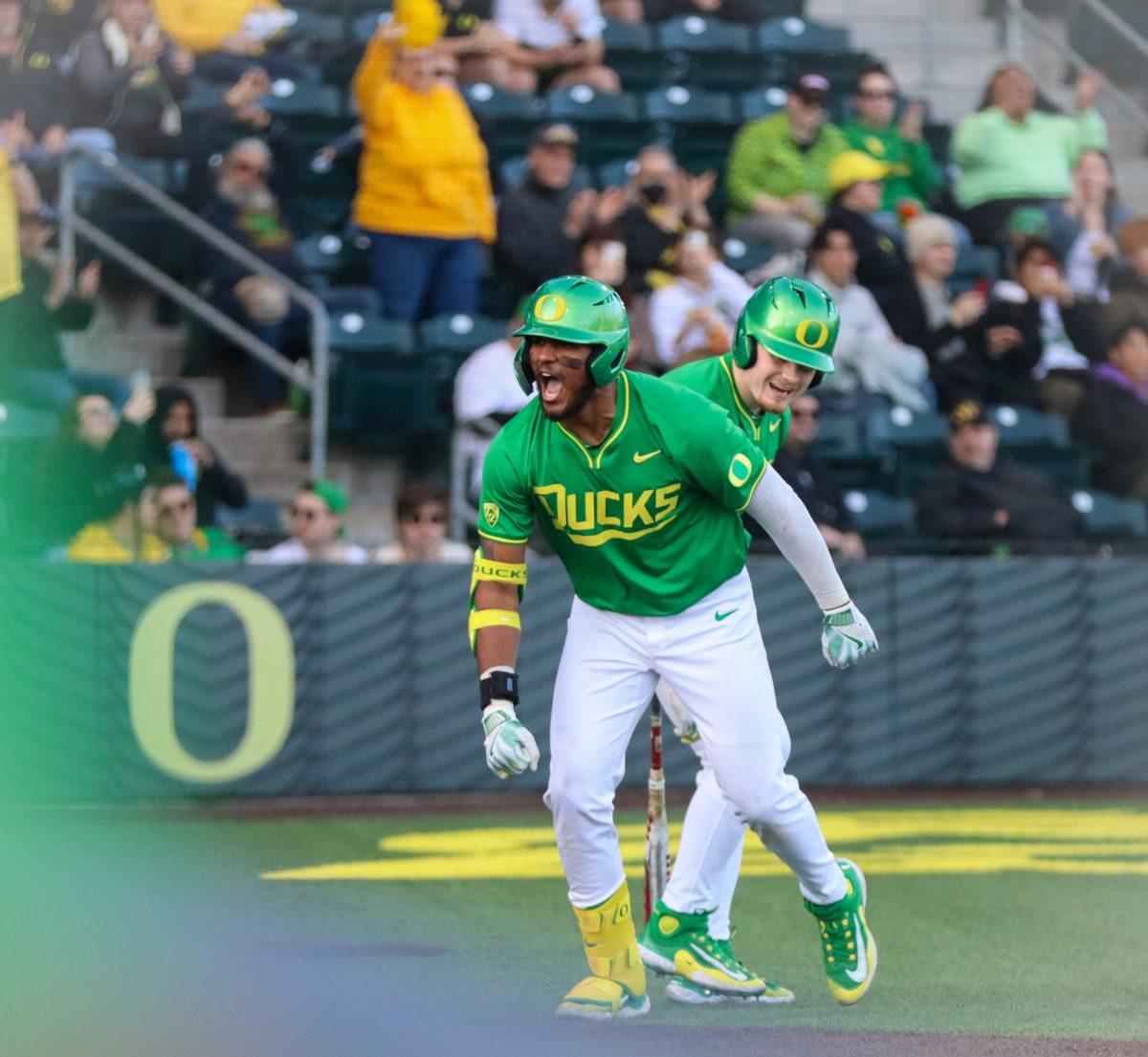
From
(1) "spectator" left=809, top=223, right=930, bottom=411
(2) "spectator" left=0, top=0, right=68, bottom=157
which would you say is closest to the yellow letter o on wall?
(2) "spectator" left=0, top=0, right=68, bottom=157

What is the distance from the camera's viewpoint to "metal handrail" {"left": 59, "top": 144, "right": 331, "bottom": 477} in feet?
37.0

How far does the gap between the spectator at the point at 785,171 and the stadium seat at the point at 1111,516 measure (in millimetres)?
2401

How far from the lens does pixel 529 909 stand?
24.6 ft

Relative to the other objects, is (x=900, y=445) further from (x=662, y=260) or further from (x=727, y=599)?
(x=727, y=599)

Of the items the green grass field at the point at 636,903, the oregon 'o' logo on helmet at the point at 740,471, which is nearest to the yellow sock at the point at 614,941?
the green grass field at the point at 636,903

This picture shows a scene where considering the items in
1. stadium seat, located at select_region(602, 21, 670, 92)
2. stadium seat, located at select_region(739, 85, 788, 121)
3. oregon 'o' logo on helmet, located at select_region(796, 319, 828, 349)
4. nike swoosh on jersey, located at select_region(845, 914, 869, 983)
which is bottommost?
stadium seat, located at select_region(739, 85, 788, 121)

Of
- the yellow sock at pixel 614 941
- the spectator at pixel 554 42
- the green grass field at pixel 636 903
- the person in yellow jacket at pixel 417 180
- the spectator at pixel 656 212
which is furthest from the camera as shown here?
the spectator at pixel 554 42

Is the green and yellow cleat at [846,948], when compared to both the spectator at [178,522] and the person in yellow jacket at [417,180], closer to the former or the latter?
the spectator at [178,522]

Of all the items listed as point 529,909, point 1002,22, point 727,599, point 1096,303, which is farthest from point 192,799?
point 1002,22

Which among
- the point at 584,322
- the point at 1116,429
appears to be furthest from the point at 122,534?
the point at 1116,429

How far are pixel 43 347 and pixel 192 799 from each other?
2.60m

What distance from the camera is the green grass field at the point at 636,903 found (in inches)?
232

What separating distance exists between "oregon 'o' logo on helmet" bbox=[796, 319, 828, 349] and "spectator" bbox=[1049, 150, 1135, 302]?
8013 millimetres

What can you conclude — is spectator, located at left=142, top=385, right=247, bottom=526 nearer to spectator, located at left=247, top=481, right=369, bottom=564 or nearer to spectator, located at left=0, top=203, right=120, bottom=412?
spectator, located at left=247, top=481, right=369, bottom=564
